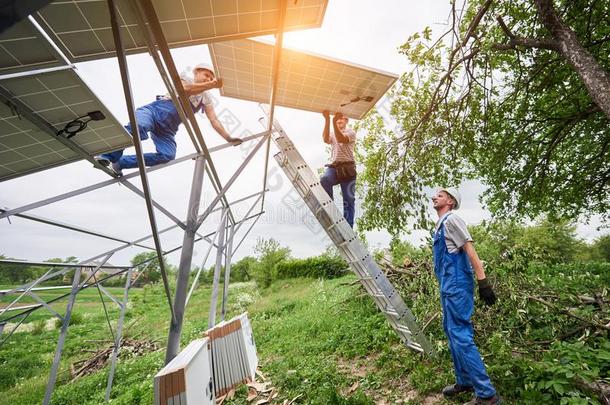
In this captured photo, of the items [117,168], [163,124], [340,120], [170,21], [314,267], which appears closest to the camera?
[170,21]

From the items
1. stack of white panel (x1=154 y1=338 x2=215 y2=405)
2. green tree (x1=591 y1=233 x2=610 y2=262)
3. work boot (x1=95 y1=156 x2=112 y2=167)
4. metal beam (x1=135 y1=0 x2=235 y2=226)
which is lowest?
green tree (x1=591 y1=233 x2=610 y2=262)

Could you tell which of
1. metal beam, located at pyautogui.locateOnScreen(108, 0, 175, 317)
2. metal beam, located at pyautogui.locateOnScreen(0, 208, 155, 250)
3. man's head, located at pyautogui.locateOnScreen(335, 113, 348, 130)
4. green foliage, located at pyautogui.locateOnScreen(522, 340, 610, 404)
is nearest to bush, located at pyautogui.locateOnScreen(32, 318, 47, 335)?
metal beam, located at pyautogui.locateOnScreen(0, 208, 155, 250)

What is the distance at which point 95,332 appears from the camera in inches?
814

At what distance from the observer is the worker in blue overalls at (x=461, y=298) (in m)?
3.02

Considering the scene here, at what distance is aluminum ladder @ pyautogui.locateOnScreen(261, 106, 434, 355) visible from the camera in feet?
14.4

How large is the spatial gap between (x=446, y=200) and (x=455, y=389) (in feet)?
8.08

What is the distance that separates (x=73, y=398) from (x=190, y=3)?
11674 mm

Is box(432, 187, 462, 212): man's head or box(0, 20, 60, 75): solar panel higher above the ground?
box(0, 20, 60, 75): solar panel

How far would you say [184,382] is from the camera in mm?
2408

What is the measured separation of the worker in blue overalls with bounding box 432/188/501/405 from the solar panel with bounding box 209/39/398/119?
314cm

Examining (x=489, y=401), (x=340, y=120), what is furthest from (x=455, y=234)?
(x=340, y=120)

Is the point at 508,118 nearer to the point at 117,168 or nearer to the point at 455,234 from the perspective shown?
the point at 455,234

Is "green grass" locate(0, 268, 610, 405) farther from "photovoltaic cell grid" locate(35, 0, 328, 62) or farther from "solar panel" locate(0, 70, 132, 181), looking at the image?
"photovoltaic cell grid" locate(35, 0, 328, 62)

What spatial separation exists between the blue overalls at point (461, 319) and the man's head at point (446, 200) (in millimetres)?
660
